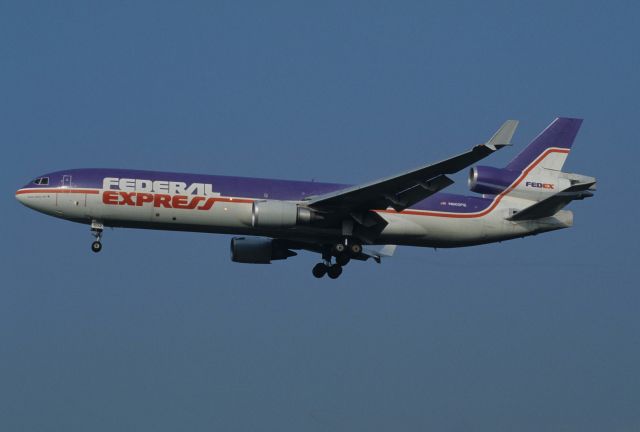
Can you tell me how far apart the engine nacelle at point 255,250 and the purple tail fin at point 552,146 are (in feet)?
41.0

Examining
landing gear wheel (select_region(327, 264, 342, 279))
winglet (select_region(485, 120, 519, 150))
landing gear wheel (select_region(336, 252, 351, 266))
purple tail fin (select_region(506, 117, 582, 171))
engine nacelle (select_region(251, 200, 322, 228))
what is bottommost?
landing gear wheel (select_region(327, 264, 342, 279))

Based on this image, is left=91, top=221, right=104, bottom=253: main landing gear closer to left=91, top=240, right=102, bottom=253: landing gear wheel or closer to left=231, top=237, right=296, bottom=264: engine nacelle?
left=91, top=240, right=102, bottom=253: landing gear wheel

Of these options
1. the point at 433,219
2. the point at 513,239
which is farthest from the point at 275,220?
the point at 513,239

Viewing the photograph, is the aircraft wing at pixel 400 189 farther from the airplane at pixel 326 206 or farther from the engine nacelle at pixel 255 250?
the engine nacelle at pixel 255 250

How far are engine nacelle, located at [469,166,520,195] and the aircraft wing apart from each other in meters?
4.27

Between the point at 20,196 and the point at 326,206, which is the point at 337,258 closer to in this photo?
the point at 326,206

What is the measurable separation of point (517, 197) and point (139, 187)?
18.4 m

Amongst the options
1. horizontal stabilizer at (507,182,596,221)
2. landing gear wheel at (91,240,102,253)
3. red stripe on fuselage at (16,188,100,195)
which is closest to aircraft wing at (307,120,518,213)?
horizontal stabilizer at (507,182,596,221)

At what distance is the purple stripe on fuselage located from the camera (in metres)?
60.7

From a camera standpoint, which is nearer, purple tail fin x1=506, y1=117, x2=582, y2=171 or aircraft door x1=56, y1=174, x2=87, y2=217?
aircraft door x1=56, y1=174, x2=87, y2=217

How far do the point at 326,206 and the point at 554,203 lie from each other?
36.0 feet

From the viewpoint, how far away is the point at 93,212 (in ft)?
198

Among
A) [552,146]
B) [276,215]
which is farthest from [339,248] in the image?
[552,146]

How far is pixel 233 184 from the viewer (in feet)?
200
